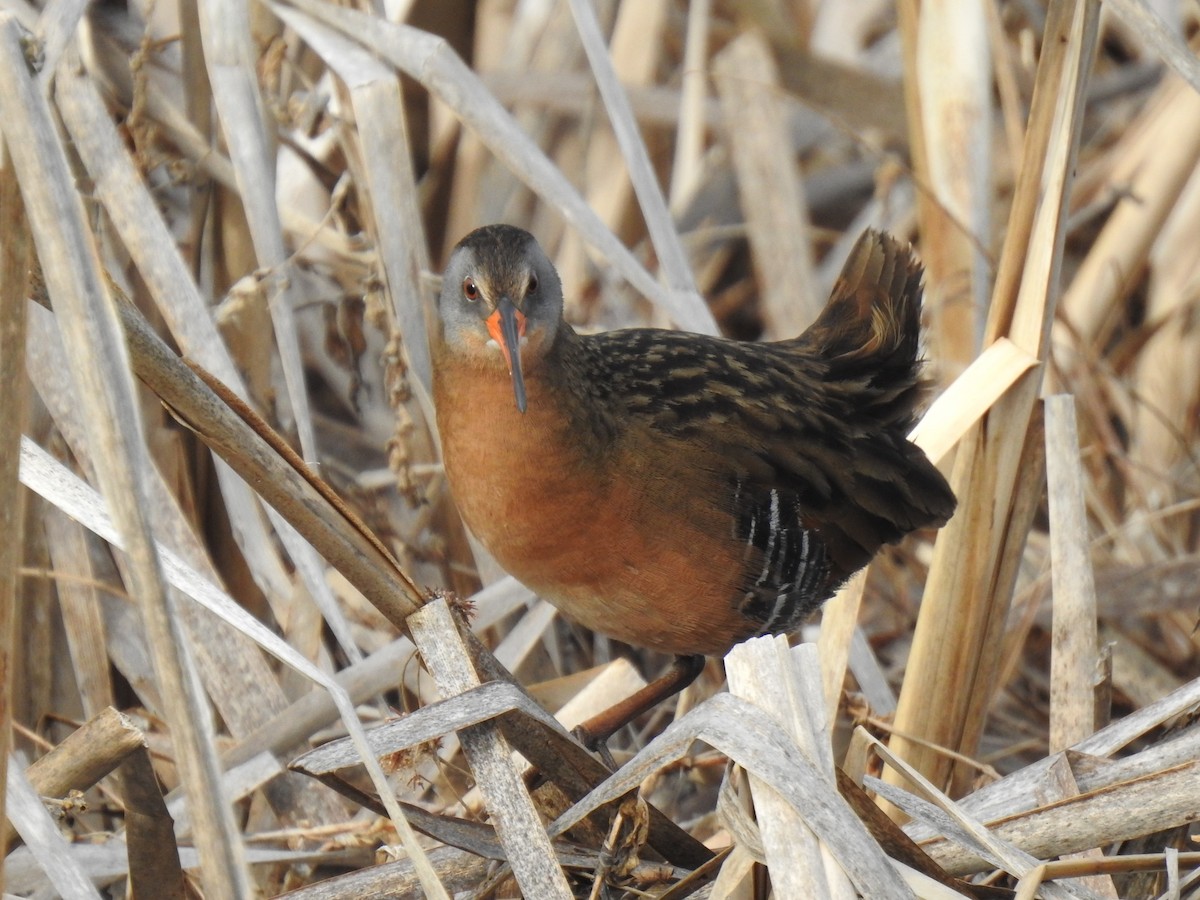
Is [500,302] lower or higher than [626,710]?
higher

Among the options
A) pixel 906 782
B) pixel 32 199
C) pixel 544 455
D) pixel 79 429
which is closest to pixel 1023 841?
pixel 906 782

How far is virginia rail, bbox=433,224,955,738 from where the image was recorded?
2230 mm

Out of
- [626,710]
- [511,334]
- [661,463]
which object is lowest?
[626,710]

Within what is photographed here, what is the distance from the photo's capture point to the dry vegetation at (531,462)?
4.91ft

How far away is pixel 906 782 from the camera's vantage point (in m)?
2.19

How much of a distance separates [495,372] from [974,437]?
717mm

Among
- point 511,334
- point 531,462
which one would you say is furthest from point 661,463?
point 511,334

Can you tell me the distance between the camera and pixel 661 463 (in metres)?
2.34

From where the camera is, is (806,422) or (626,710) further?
(806,422)

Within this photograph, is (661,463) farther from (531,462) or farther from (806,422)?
(806,422)

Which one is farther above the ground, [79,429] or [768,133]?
[768,133]

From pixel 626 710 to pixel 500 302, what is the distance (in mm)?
728

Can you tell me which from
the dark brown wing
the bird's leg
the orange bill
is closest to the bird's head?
the orange bill

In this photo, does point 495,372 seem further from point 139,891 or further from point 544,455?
point 139,891
